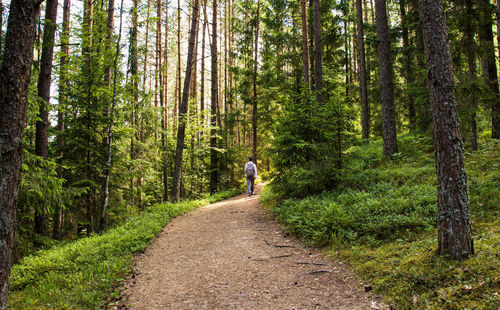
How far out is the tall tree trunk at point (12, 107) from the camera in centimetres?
320

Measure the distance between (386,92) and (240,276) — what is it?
922 centimetres

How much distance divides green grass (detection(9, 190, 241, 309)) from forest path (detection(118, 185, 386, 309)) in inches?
13.1

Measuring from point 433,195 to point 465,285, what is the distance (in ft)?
10.7

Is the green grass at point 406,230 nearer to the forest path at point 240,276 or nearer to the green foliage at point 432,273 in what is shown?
the green foliage at point 432,273

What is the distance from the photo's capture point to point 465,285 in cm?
316

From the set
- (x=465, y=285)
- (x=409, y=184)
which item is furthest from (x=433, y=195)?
(x=465, y=285)

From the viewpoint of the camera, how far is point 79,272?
5.43 meters

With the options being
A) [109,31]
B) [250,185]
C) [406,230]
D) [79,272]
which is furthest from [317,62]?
[79,272]

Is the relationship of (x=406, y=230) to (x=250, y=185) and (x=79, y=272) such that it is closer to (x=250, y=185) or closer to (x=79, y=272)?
(x=79, y=272)

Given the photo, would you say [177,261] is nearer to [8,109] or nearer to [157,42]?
[8,109]

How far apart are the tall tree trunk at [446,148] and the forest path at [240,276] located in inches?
56.0

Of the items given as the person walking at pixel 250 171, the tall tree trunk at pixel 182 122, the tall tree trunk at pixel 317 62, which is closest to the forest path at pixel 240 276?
the tall tree trunk at pixel 182 122

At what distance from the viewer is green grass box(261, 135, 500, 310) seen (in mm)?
3266

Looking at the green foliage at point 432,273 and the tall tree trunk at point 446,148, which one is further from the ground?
the tall tree trunk at point 446,148
